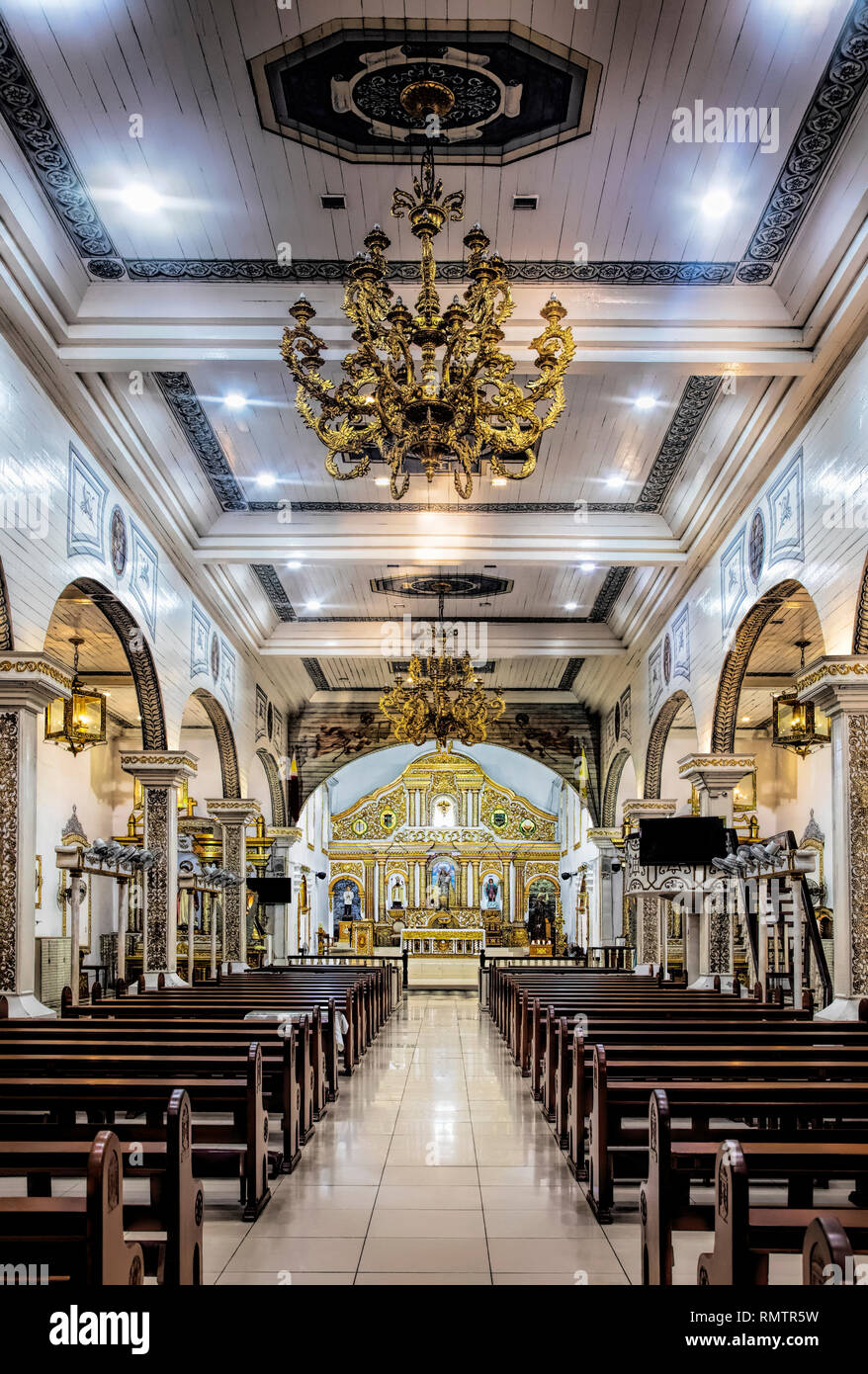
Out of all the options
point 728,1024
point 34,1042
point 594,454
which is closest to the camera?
point 34,1042

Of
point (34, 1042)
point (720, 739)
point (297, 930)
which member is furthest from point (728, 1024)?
point (297, 930)

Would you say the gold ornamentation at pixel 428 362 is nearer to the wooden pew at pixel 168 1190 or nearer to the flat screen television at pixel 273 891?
the wooden pew at pixel 168 1190

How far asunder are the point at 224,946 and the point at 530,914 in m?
19.4

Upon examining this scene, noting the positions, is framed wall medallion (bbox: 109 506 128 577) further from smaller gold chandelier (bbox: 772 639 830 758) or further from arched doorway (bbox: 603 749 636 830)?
arched doorway (bbox: 603 749 636 830)

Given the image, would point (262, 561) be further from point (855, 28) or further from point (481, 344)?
point (855, 28)

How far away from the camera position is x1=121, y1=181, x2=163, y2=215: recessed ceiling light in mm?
6984

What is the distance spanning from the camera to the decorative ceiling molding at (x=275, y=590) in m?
15.0

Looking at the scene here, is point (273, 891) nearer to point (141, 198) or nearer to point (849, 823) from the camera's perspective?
point (849, 823)

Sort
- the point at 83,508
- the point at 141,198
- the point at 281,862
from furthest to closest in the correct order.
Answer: the point at 281,862 → the point at 83,508 → the point at 141,198

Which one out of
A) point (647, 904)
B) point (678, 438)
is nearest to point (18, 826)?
point (678, 438)

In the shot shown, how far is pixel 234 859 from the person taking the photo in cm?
1691

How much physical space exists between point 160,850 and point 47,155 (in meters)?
7.60

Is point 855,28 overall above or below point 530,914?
above
